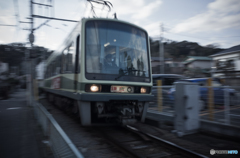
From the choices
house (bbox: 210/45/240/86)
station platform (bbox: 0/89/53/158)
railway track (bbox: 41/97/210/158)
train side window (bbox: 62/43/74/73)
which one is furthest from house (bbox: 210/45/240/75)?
station platform (bbox: 0/89/53/158)

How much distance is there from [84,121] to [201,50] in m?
47.6

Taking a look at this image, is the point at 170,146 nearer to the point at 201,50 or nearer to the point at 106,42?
the point at 106,42

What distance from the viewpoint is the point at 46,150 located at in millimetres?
3660

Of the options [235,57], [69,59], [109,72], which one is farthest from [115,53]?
[235,57]

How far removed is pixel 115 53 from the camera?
5.11 m

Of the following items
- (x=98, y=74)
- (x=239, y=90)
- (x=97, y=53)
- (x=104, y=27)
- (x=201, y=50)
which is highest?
(x=201, y=50)

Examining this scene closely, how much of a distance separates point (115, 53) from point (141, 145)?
7.90ft

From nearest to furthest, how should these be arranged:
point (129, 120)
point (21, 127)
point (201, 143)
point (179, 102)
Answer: point (201, 143) → point (129, 120) → point (179, 102) → point (21, 127)

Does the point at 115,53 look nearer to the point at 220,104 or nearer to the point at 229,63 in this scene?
the point at 220,104

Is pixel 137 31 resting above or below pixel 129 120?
above

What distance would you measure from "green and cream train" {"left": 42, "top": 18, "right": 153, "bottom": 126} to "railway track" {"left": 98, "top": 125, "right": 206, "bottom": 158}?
443 mm


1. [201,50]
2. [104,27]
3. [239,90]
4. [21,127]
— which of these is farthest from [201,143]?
[201,50]

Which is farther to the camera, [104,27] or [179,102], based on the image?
[179,102]

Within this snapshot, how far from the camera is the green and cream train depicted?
15.8 feet
